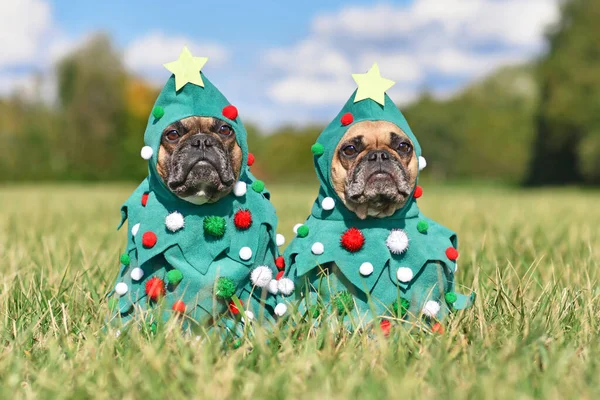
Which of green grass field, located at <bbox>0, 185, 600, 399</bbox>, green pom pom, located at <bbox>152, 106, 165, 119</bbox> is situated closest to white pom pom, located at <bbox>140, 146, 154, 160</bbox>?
green pom pom, located at <bbox>152, 106, 165, 119</bbox>

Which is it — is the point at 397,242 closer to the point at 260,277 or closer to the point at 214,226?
the point at 260,277

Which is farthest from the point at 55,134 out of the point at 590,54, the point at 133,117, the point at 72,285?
the point at 72,285

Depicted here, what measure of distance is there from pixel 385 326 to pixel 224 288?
0.63 meters

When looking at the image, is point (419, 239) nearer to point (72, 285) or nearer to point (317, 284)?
point (317, 284)

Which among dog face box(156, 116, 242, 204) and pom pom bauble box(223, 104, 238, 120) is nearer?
dog face box(156, 116, 242, 204)

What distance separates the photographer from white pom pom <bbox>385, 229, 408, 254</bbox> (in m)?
2.31

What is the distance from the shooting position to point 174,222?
7.48ft

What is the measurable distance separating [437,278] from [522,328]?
386 mm

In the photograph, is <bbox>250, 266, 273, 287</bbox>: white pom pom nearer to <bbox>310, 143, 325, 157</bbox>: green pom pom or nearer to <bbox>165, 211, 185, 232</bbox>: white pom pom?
<bbox>165, 211, 185, 232</bbox>: white pom pom

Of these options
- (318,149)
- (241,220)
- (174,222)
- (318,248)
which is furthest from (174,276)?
(318,149)

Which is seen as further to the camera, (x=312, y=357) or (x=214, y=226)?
(x=214, y=226)

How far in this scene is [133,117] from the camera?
3422 cm

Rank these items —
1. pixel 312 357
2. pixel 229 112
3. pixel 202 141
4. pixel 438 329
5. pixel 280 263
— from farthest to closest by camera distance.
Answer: pixel 280 263 → pixel 229 112 → pixel 202 141 → pixel 438 329 → pixel 312 357

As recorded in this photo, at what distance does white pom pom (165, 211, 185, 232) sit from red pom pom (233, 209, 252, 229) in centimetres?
21
